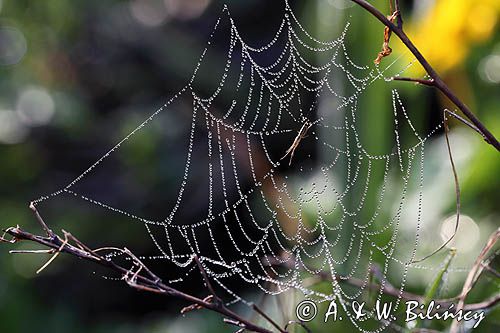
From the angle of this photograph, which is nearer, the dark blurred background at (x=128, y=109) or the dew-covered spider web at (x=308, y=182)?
the dew-covered spider web at (x=308, y=182)

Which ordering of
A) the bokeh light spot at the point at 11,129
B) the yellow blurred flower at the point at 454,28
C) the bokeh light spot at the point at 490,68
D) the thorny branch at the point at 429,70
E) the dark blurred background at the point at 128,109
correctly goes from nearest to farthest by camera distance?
1. the thorny branch at the point at 429,70
2. the yellow blurred flower at the point at 454,28
3. the dark blurred background at the point at 128,109
4. the bokeh light spot at the point at 490,68
5. the bokeh light spot at the point at 11,129

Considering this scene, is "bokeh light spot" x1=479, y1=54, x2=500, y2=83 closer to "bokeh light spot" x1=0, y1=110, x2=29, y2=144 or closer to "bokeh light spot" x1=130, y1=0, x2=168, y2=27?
"bokeh light spot" x1=130, y1=0, x2=168, y2=27

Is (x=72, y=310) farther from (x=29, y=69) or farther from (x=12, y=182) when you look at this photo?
(x=29, y=69)

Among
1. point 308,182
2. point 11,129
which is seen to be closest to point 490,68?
point 308,182

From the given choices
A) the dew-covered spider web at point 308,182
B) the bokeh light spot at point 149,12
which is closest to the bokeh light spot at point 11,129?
the dew-covered spider web at point 308,182

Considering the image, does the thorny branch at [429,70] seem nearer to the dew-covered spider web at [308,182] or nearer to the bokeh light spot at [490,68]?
the dew-covered spider web at [308,182]

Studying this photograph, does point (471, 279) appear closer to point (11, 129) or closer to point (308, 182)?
point (308, 182)

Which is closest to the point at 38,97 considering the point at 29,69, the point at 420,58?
the point at 29,69
